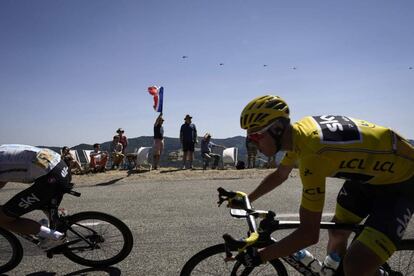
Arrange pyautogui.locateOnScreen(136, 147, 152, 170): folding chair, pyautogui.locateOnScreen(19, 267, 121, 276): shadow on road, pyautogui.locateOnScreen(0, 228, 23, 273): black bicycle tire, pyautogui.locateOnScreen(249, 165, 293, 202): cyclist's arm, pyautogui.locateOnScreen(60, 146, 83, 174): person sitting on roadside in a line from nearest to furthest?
pyautogui.locateOnScreen(249, 165, 293, 202): cyclist's arm
pyautogui.locateOnScreen(19, 267, 121, 276): shadow on road
pyautogui.locateOnScreen(0, 228, 23, 273): black bicycle tire
pyautogui.locateOnScreen(60, 146, 83, 174): person sitting on roadside
pyautogui.locateOnScreen(136, 147, 152, 170): folding chair

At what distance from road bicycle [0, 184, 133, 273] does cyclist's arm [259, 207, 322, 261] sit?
8.05ft

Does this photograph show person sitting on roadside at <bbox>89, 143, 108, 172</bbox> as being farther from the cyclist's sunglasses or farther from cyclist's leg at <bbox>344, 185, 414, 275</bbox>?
cyclist's leg at <bbox>344, 185, 414, 275</bbox>

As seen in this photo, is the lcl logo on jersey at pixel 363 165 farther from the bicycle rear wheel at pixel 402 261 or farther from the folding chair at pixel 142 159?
the folding chair at pixel 142 159

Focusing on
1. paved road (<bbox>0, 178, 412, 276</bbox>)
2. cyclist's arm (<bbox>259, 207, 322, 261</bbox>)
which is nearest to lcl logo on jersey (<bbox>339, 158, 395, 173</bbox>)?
cyclist's arm (<bbox>259, 207, 322, 261</bbox>)

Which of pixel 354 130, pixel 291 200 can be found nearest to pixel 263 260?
pixel 354 130

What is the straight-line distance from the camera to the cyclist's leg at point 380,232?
2.48m

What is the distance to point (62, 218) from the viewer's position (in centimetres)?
439

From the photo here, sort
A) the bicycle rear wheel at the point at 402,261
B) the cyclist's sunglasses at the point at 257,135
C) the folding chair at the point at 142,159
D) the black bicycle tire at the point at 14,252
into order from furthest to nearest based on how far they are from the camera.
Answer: the folding chair at the point at 142,159, the black bicycle tire at the point at 14,252, the bicycle rear wheel at the point at 402,261, the cyclist's sunglasses at the point at 257,135

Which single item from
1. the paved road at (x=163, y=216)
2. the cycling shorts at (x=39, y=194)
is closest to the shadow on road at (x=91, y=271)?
the paved road at (x=163, y=216)

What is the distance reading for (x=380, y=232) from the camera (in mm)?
2598

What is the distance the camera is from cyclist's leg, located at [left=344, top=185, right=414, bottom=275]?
2.48 m

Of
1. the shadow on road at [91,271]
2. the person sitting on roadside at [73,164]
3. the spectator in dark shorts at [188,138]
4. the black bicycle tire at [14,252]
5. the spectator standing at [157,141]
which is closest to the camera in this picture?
the shadow on road at [91,271]

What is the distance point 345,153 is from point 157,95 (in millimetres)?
12901

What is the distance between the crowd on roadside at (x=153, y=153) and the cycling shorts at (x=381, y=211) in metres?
10.9
